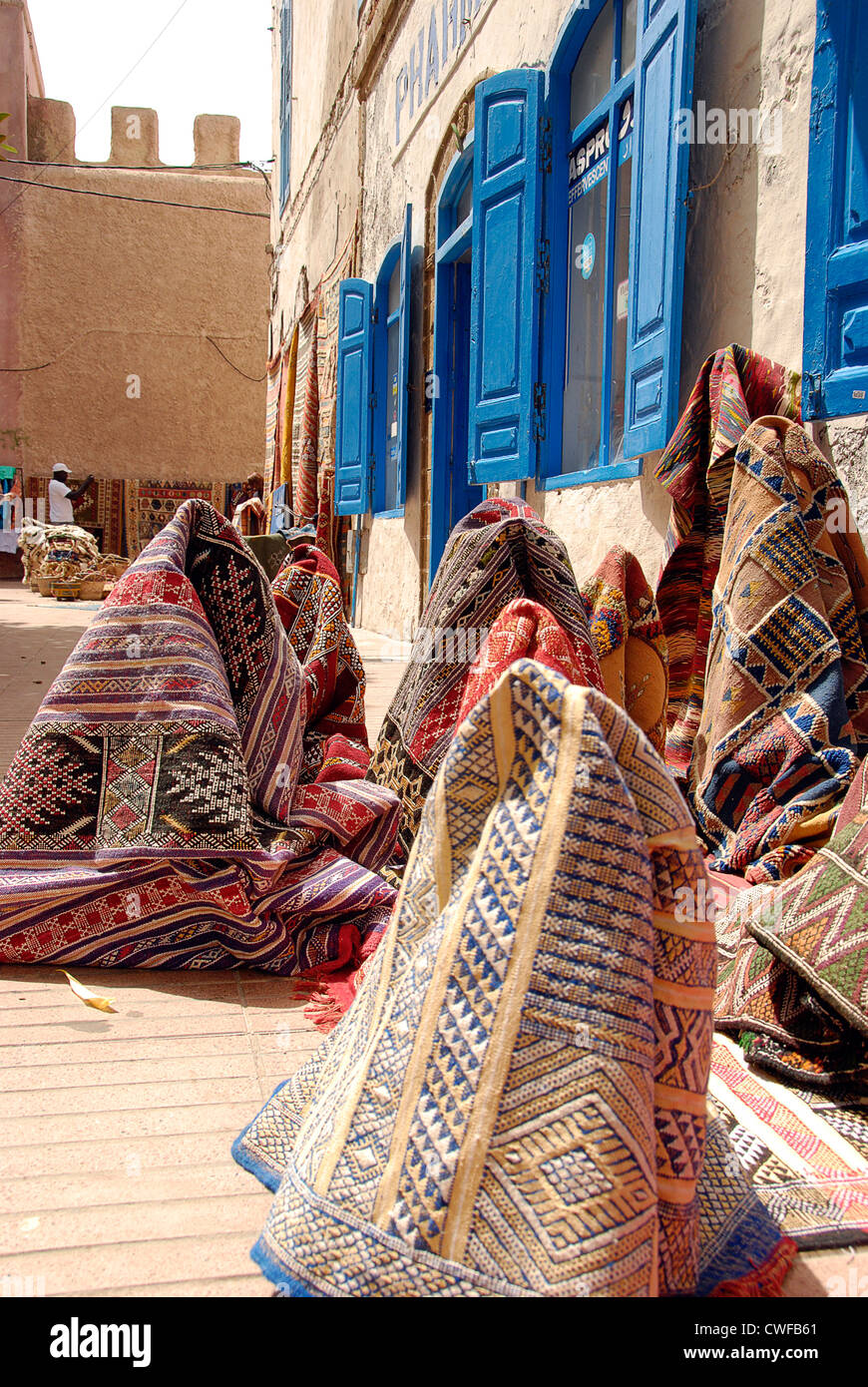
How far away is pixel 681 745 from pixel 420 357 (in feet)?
18.6

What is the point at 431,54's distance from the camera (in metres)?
7.71

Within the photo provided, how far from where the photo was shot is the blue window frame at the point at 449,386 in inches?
297

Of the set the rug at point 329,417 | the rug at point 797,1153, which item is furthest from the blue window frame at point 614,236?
the rug at point 329,417

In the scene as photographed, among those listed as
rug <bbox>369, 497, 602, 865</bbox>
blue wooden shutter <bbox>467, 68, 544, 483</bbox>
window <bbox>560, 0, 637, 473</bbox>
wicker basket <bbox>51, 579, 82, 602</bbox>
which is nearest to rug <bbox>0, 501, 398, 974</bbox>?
rug <bbox>369, 497, 602, 865</bbox>

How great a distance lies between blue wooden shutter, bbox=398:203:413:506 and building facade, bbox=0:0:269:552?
1442cm

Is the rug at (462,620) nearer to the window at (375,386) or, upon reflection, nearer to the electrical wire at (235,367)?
the window at (375,386)

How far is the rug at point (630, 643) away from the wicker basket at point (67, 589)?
1397 cm

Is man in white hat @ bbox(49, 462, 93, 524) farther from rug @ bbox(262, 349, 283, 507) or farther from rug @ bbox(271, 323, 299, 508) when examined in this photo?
rug @ bbox(271, 323, 299, 508)

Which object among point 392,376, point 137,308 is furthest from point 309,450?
point 137,308

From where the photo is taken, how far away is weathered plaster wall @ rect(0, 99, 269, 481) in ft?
69.4

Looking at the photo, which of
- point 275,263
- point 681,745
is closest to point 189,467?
point 275,263

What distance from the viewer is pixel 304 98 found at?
45.4ft

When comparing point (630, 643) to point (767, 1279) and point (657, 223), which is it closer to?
point (767, 1279)

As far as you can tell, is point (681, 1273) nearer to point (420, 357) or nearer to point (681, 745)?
point (681, 745)
